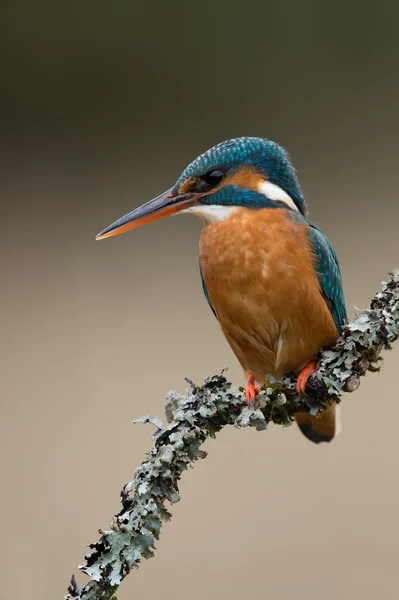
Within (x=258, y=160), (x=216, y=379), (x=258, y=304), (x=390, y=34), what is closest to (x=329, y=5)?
(x=390, y=34)

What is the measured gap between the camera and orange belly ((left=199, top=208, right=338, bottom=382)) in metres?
1.09

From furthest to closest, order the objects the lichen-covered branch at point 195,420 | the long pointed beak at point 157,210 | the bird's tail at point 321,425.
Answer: the bird's tail at point 321,425 → the long pointed beak at point 157,210 → the lichen-covered branch at point 195,420

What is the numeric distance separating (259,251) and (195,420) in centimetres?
27

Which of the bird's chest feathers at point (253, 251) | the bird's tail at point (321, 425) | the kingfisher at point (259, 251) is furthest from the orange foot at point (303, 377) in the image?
the bird's tail at point (321, 425)

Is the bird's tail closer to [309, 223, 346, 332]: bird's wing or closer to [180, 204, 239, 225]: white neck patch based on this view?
[309, 223, 346, 332]: bird's wing

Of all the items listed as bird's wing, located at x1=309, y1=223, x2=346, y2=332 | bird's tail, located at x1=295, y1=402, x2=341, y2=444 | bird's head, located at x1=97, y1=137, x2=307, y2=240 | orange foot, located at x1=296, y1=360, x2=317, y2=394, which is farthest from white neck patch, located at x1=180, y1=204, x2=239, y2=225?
bird's tail, located at x1=295, y1=402, x2=341, y2=444

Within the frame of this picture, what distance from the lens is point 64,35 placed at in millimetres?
1780

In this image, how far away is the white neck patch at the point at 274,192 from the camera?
3.73ft

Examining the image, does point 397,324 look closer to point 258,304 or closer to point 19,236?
point 258,304

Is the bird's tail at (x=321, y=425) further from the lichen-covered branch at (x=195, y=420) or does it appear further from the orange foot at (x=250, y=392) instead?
the lichen-covered branch at (x=195, y=420)

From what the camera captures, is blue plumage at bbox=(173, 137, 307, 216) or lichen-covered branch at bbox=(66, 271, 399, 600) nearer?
lichen-covered branch at bbox=(66, 271, 399, 600)

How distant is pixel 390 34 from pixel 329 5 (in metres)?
0.15

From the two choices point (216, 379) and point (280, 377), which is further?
point (280, 377)

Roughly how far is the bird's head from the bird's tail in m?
0.34
